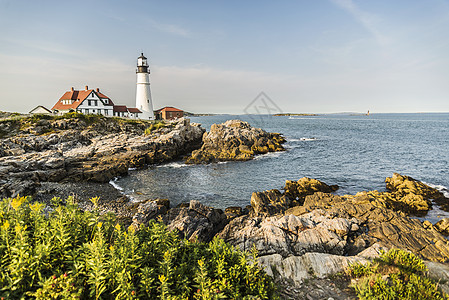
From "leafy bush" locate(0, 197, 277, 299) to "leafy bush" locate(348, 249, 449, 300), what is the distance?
2538 millimetres

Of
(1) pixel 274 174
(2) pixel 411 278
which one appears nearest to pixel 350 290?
(2) pixel 411 278

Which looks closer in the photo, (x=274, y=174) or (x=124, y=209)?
(x=124, y=209)

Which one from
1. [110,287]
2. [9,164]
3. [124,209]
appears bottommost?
[124,209]

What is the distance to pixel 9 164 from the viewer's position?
2350 centimetres

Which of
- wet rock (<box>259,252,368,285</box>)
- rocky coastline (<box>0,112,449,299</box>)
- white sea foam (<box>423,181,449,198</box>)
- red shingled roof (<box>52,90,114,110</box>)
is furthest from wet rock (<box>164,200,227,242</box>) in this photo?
red shingled roof (<box>52,90,114,110</box>)

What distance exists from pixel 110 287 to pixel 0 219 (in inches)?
107

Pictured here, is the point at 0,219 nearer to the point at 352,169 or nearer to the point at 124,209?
the point at 124,209

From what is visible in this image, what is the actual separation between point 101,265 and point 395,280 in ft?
22.4

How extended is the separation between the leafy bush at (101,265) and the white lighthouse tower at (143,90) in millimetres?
64426

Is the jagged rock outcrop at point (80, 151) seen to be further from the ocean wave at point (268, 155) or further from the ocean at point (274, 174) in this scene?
the ocean wave at point (268, 155)

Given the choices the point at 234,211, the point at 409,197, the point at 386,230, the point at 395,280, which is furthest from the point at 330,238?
the point at 409,197

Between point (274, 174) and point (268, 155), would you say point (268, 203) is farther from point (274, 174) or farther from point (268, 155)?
point (268, 155)

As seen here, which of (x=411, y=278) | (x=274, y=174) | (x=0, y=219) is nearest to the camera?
(x=0, y=219)

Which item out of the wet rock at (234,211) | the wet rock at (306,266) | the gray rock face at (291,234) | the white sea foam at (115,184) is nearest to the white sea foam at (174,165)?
the white sea foam at (115,184)
